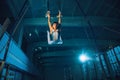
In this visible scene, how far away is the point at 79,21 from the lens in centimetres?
766

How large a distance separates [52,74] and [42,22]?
13.6 m

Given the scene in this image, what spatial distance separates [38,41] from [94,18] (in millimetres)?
5196

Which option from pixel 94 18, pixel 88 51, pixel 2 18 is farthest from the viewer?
pixel 88 51

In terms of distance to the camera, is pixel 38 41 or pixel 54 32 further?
pixel 38 41

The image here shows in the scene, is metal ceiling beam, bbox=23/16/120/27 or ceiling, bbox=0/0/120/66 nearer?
ceiling, bbox=0/0/120/66

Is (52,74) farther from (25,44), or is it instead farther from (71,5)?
(71,5)

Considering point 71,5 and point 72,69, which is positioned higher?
point 71,5

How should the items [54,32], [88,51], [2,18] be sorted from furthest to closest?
[88,51], [2,18], [54,32]

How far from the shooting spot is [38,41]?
10234 mm

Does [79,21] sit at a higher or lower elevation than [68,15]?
lower

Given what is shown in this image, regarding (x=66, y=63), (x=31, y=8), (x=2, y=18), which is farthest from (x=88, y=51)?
(x=2, y=18)

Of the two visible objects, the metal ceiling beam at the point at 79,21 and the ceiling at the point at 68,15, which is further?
the metal ceiling beam at the point at 79,21

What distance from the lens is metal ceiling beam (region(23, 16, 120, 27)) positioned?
7.27 m

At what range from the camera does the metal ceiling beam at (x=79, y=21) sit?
23.8 feet
